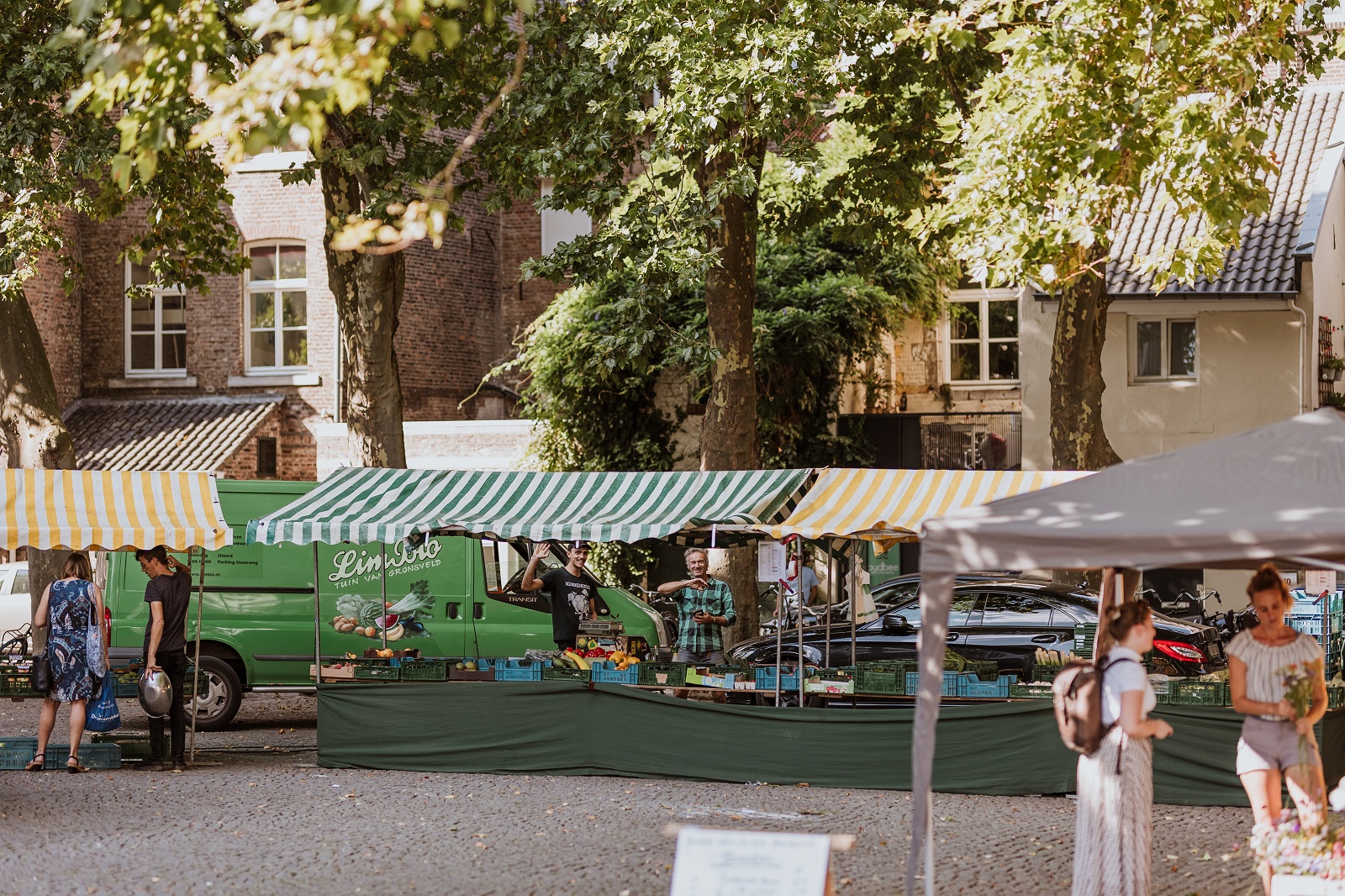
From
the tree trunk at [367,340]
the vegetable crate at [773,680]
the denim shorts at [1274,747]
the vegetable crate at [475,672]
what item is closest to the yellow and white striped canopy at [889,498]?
the vegetable crate at [773,680]

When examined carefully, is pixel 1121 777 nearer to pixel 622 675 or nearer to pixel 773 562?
pixel 622 675

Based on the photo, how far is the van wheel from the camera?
612 inches

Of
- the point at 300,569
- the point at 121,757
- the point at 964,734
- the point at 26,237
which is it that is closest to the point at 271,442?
the point at 26,237

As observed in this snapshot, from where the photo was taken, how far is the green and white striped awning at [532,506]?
12711 mm

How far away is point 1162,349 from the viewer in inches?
974

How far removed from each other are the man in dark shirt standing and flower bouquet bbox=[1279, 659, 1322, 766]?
9196mm

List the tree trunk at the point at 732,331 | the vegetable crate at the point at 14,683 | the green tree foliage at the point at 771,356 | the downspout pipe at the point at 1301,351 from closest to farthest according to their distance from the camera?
the vegetable crate at the point at 14,683, the tree trunk at the point at 732,331, the downspout pipe at the point at 1301,351, the green tree foliage at the point at 771,356

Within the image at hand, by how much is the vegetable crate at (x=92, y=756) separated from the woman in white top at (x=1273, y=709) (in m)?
9.46

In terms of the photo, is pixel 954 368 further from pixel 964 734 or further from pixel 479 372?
pixel 964 734

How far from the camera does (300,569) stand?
15898 millimetres

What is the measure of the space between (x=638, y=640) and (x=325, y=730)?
9.70ft

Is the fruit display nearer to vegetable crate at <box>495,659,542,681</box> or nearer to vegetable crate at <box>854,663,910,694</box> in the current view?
vegetable crate at <box>495,659,542,681</box>

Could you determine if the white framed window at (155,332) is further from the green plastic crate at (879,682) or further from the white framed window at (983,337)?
the green plastic crate at (879,682)

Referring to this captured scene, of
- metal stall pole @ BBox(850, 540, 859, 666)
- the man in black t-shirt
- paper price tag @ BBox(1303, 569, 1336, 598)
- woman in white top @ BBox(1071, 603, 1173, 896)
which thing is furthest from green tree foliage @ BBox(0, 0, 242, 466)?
paper price tag @ BBox(1303, 569, 1336, 598)
